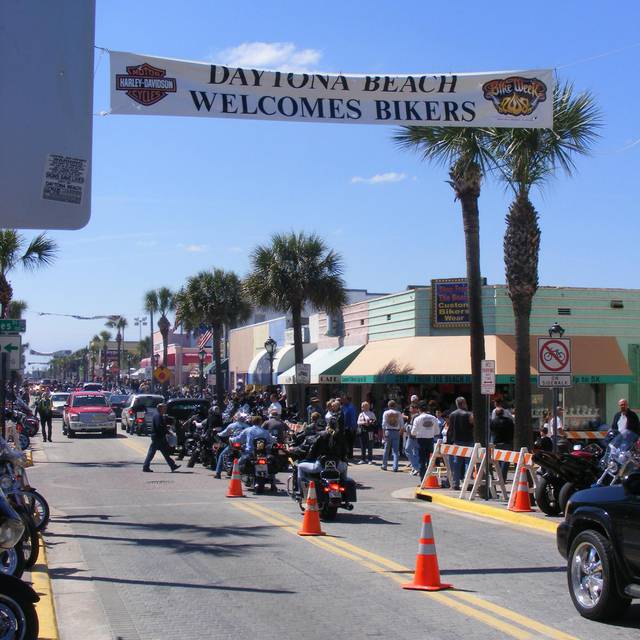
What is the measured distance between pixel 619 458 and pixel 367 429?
11.8 metres

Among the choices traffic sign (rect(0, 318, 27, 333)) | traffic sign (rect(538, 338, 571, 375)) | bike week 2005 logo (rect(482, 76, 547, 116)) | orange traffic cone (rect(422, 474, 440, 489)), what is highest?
bike week 2005 logo (rect(482, 76, 547, 116))

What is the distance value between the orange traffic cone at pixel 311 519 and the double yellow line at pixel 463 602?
0.21 m

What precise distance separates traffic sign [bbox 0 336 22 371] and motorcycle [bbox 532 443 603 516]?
1151 centimetres

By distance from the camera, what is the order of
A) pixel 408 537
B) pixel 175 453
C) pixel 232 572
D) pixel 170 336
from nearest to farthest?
1. pixel 232 572
2. pixel 408 537
3. pixel 175 453
4. pixel 170 336

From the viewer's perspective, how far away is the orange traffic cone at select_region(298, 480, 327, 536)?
41.8ft

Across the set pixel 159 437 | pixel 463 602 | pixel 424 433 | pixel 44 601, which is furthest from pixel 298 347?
pixel 44 601

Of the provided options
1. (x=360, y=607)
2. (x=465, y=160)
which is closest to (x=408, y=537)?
(x=360, y=607)

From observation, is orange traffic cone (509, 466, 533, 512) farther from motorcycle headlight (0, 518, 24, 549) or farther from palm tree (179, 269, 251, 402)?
palm tree (179, 269, 251, 402)

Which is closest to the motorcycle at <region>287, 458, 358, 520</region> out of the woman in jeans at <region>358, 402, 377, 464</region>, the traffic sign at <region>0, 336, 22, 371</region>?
the traffic sign at <region>0, 336, 22, 371</region>

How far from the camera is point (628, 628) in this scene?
25.0 feet

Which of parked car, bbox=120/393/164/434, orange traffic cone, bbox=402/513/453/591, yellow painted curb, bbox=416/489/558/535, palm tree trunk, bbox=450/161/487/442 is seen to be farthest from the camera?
parked car, bbox=120/393/164/434

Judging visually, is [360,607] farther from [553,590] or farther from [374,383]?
[374,383]

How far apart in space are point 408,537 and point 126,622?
5.62 m

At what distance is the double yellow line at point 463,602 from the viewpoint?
7492 millimetres
